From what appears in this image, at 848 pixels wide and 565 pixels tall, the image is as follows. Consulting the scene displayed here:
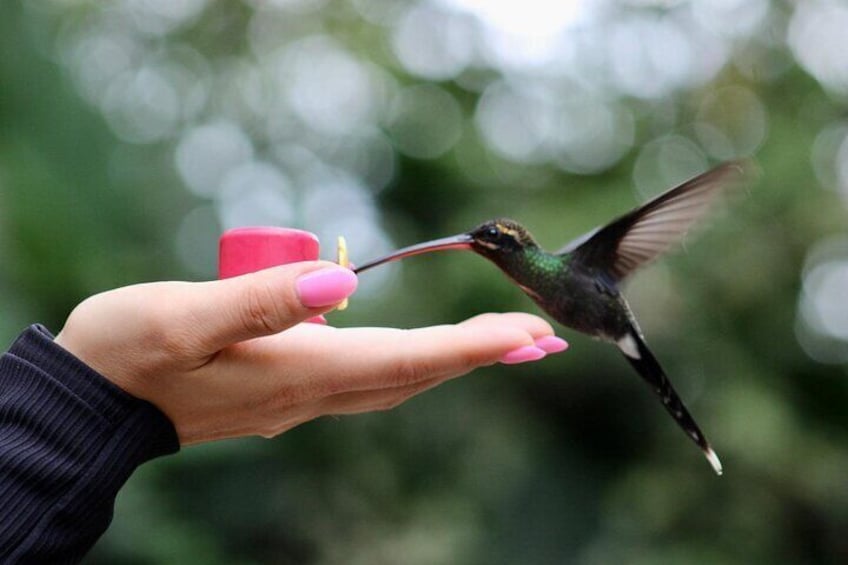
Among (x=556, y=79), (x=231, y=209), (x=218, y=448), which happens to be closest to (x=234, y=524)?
(x=218, y=448)

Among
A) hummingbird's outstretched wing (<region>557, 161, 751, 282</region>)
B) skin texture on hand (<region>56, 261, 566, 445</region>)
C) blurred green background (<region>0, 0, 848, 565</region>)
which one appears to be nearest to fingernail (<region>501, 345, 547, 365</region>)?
skin texture on hand (<region>56, 261, 566, 445</region>)

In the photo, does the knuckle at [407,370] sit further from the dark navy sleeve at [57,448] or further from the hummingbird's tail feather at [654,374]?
the hummingbird's tail feather at [654,374]

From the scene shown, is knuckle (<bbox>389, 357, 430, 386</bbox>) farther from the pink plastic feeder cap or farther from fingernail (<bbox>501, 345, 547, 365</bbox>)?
the pink plastic feeder cap

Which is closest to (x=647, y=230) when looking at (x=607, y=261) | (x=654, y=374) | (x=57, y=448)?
(x=607, y=261)

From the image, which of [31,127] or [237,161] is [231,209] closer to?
[237,161]

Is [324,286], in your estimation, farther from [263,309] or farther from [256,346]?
[256,346]

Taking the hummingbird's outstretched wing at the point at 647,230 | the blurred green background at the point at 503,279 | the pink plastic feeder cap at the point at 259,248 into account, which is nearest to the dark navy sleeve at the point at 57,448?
the pink plastic feeder cap at the point at 259,248
